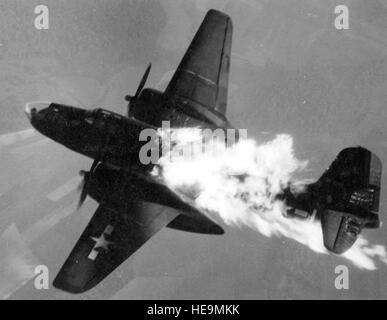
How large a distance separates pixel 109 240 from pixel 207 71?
1299 cm

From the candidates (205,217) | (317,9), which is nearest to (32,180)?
(205,217)

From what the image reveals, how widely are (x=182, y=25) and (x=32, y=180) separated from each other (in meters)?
23.0

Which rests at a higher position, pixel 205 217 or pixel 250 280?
pixel 205 217

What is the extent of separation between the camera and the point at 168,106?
76.2 feet

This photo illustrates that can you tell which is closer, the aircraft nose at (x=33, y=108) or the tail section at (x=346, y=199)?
the tail section at (x=346, y=199)

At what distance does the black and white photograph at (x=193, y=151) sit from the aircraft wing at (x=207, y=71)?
11cm

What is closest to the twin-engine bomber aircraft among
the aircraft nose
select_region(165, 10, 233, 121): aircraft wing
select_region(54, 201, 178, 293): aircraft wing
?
select_region(54, 201, 178, 293): aircraft wing

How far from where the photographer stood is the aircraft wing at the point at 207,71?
2430 cm

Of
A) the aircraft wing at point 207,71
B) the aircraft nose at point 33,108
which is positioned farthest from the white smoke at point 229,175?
the aircraft nose at point 33,108

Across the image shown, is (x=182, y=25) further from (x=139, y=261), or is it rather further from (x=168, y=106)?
(x=139, y=261)

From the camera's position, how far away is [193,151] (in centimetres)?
2119

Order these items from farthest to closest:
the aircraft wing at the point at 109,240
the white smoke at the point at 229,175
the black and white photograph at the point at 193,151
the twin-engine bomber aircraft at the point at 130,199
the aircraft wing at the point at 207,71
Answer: the aircraft wing at the point at 207,71 → the white smoke at the point at 229,175 → the black and white photograph at the point at 193,151 → the twin-engine bomber aircraft at the point at 130,199 → the aircraft wing at the point at 109,240

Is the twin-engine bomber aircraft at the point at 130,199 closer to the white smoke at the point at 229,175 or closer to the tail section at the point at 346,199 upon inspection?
the tail section at the point at 346,199

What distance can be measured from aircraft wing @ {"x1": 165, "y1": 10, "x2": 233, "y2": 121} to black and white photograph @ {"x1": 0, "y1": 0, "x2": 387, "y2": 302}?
0.11 meters
